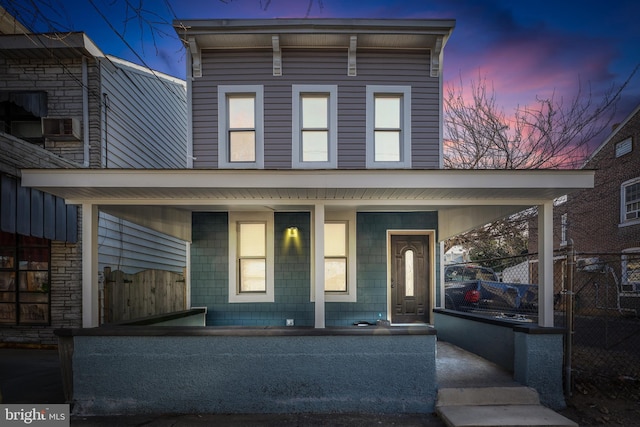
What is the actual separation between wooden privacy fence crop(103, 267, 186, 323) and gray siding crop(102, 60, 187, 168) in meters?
2.69

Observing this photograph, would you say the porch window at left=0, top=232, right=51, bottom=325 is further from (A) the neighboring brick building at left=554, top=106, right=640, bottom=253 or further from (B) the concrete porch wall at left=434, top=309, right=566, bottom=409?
(A) the neighboring brick building at left=554, top=106, right=640, bottom=253

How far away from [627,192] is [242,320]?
15.4 metres

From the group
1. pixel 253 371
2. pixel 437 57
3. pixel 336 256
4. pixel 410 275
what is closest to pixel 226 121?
pixel 336 256

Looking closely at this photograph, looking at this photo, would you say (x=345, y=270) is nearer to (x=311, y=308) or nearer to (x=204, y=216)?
(x=311, y=308)

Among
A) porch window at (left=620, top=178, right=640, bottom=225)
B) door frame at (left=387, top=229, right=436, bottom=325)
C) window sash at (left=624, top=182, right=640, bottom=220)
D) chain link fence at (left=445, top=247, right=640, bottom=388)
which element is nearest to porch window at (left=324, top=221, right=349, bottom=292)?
door frame at (left=387, top=229, right=436, bottom=325)

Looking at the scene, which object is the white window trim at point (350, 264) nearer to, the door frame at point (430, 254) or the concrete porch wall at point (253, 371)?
the door frame at point (430, 254)

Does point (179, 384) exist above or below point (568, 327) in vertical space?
below

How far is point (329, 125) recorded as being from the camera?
7547mm

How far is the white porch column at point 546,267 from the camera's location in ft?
15.5

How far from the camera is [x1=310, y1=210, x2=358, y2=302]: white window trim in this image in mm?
7023

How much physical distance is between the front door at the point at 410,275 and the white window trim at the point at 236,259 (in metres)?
2.48

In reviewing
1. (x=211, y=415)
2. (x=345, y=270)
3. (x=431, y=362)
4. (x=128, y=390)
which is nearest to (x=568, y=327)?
(x=431, y=362)

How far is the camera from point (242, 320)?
701 cm

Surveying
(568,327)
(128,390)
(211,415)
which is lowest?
(211,415)
